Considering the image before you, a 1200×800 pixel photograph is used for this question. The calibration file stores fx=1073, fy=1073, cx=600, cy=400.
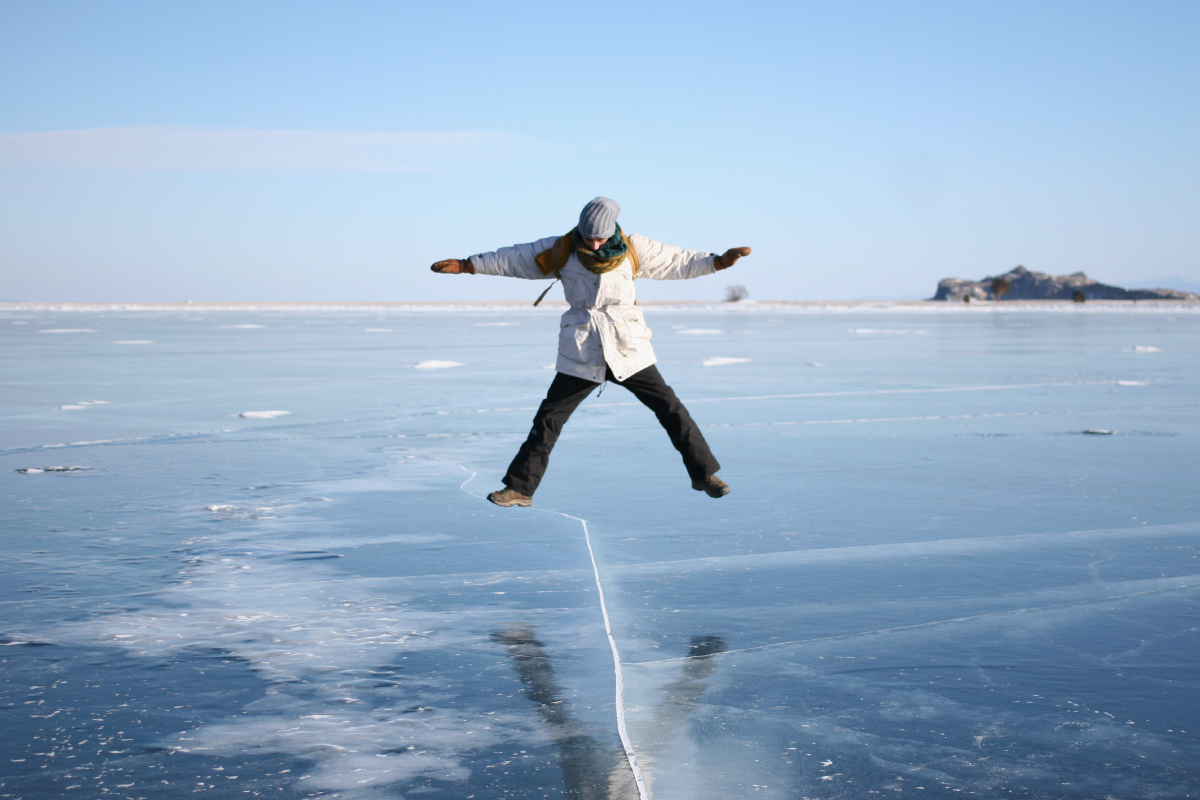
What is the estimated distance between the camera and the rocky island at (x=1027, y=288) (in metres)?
106

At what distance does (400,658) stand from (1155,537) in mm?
3534

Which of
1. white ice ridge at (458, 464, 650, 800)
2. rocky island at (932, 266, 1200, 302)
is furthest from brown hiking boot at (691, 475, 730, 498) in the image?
rocky island at (932, 266, 1200, 302)

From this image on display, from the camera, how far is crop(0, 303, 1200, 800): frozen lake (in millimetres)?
2602

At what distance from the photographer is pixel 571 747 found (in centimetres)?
267

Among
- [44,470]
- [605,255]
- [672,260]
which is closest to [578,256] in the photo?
[605,255]

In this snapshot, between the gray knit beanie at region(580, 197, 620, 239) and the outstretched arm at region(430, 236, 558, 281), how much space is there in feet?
0.91

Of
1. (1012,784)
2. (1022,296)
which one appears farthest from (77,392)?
(1022,296)

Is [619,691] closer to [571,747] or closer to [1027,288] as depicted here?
[571,747]

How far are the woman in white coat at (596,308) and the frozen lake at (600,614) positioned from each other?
1.53ft

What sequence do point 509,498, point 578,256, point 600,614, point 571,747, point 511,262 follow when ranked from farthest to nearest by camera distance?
1. point 509,498
2. point 511,262
3. point 578,256
4. point 600,614
5. point 571,747

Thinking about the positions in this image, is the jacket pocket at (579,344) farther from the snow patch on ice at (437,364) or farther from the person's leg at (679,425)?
the snow patch on ice at (437,364)

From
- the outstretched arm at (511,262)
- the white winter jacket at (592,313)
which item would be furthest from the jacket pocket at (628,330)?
the outstretched arm at (511,262)

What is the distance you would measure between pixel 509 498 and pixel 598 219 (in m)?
1.34

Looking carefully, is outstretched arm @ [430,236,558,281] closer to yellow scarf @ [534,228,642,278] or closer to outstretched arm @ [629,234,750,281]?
yellow scarf @ [534,228,642,278]
